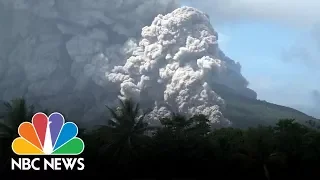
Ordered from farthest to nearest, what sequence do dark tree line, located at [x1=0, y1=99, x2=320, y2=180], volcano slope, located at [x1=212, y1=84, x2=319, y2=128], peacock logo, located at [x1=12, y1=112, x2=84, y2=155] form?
volcano slope, located at [x1=212, y1=84, x2=319, y2=128] < dark tree line, located at [x1=0, y1=99, x2=320, y2=180] < peacock logo, located at [x1=12, y1=112, x2=84, y2=155]

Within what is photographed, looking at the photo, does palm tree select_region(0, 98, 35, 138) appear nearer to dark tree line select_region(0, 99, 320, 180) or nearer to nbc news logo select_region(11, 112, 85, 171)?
dark tree line select_region(0, 99, 320, 180)

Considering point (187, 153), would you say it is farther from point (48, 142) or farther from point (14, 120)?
point (14, 120)

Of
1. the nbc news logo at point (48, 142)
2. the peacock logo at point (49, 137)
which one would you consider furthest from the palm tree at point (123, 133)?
the peacock logo at point (49, 137)

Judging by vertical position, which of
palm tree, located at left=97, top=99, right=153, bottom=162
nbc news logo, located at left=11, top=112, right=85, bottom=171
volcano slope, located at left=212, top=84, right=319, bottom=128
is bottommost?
nbc news logo, located at left=11, top=112, right=85, bottom=171

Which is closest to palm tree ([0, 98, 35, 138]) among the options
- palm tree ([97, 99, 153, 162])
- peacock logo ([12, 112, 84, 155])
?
palm tree ([97, 99, 153, 162])

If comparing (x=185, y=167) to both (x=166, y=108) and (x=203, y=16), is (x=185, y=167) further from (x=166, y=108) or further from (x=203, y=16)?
(x=203, y=16)

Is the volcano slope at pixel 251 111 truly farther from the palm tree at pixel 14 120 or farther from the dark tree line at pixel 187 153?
the palm tree at pixel 14 120

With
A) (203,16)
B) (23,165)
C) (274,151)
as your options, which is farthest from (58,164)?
(203,16)
